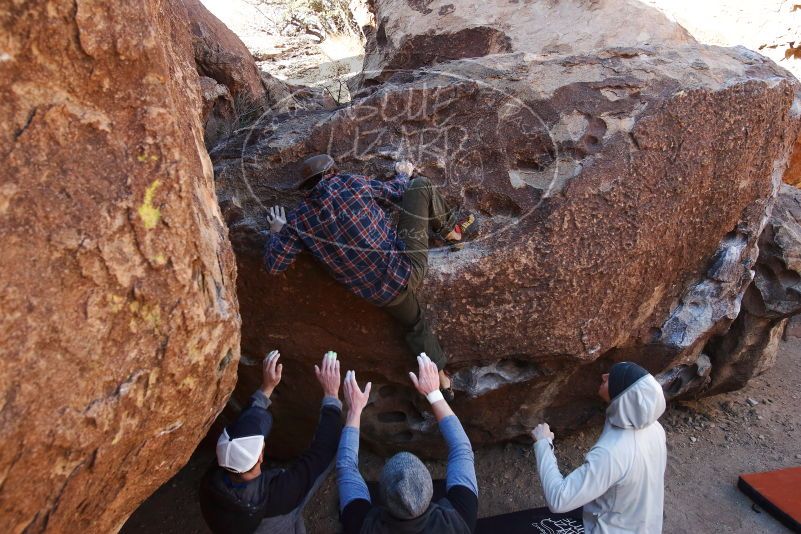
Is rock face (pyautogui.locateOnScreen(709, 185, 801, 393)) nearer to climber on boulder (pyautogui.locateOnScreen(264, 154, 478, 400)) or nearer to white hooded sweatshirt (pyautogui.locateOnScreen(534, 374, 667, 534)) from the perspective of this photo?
white hooded sweatshirt (pyautogui.locateOnScreen(534, 374, 667, 534))

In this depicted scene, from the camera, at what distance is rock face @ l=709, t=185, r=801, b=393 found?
12.6 feet

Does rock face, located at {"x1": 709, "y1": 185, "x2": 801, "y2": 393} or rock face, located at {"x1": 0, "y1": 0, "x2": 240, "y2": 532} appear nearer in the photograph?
rock face, located at {"x1": 0, "y1": 0, "x2": 240, "y2": 532}

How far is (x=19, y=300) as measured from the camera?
1.48m

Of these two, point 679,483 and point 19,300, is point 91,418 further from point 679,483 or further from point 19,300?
point 679,483

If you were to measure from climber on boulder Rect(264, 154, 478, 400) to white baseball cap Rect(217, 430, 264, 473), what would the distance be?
746mm

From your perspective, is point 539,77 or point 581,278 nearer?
point 581,278

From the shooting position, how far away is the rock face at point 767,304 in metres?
3.83

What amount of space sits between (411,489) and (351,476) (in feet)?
1.29

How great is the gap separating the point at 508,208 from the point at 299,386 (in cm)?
144

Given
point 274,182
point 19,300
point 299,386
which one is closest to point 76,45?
point 19,300

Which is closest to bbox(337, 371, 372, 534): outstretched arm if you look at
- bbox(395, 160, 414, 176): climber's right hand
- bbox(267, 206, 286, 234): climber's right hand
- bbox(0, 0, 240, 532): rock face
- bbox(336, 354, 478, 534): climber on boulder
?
bbox(336, 354, 478, 534): climber on boulder

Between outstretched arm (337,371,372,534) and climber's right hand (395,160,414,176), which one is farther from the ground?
climber's right hand (395,160,414,176)

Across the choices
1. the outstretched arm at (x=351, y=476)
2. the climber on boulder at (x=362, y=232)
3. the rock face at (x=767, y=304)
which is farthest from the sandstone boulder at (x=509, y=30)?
the outstretched arm at (x=351, y=476)

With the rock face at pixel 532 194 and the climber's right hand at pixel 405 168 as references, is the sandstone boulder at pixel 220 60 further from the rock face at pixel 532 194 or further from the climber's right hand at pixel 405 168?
the climber's right hand at pixel 405 168
